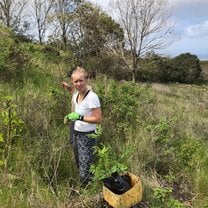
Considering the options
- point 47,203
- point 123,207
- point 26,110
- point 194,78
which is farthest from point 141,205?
point 194,78

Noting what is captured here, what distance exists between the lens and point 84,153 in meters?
4.90

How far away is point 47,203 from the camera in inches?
166

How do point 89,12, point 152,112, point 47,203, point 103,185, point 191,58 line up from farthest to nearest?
1. point 191,58
2. point 89,12
3. point 152,112
4. point 103,185
5. point 47,203

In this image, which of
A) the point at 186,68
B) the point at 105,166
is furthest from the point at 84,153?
the point at 186,68

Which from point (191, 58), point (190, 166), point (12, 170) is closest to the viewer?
point (12, 170)

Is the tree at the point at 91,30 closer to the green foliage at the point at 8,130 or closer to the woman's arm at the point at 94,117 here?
the green foliage at the point at 8,130

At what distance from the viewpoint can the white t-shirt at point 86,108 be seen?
185 inches

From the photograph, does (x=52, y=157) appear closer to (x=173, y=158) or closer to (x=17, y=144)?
(x=17, y=144)

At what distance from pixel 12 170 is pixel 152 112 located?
3719 millimetres

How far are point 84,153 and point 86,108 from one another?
22.2 inches

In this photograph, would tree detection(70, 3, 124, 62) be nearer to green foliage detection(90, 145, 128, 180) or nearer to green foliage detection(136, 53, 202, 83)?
green foliage detection(136, 53, 202, 83)

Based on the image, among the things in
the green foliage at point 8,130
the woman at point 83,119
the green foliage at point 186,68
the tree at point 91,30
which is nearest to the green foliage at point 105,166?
the woman at point 83,119

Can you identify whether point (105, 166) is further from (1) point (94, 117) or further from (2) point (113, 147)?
(2) point (113, 147)

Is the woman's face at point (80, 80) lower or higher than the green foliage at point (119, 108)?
higher
